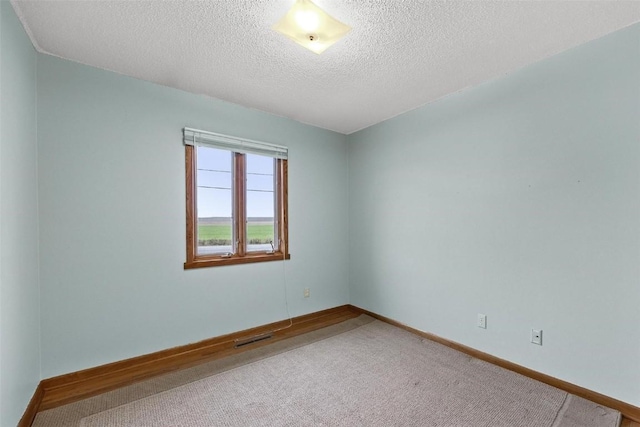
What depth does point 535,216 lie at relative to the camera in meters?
2.19

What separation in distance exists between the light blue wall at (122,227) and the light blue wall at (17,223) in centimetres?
12

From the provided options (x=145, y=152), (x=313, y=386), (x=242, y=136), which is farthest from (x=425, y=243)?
(x=145, y=152)

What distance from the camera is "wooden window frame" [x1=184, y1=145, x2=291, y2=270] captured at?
2.65 metres

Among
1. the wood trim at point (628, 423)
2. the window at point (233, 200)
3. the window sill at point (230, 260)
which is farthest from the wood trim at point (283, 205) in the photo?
the wood trim at point (628, 423)

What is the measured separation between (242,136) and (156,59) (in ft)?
3.35

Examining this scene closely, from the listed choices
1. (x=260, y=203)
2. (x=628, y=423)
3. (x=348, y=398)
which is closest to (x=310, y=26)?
(x=260, y=203)

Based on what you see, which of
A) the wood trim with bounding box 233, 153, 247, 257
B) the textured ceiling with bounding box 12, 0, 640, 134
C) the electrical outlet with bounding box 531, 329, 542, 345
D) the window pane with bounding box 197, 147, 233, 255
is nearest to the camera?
the textured ceiling with bounding box 12, 0, 640, 134

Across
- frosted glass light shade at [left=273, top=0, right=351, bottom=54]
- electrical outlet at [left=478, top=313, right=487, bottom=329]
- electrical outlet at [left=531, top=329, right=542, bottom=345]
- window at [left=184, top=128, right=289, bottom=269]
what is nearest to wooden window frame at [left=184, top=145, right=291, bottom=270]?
window at [left=184, top=128, right=289, bottom=269]

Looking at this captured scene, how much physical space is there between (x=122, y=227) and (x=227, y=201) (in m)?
0.94

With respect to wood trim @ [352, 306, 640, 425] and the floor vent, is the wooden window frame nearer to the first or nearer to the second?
the floor vent

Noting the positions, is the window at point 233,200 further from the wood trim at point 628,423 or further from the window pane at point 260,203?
the wood trim at point 628,423

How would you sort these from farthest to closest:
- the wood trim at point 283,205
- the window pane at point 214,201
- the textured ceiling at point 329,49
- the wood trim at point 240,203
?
1. the wood trim at point 283,205
2. the wood trim at point 240,203
3. the window pane at point 214,201
4. the textured ceiling at point 329,49

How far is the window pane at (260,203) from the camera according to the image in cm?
312

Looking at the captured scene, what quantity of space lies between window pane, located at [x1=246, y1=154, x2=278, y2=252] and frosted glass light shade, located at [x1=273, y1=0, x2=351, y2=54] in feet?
5.25
